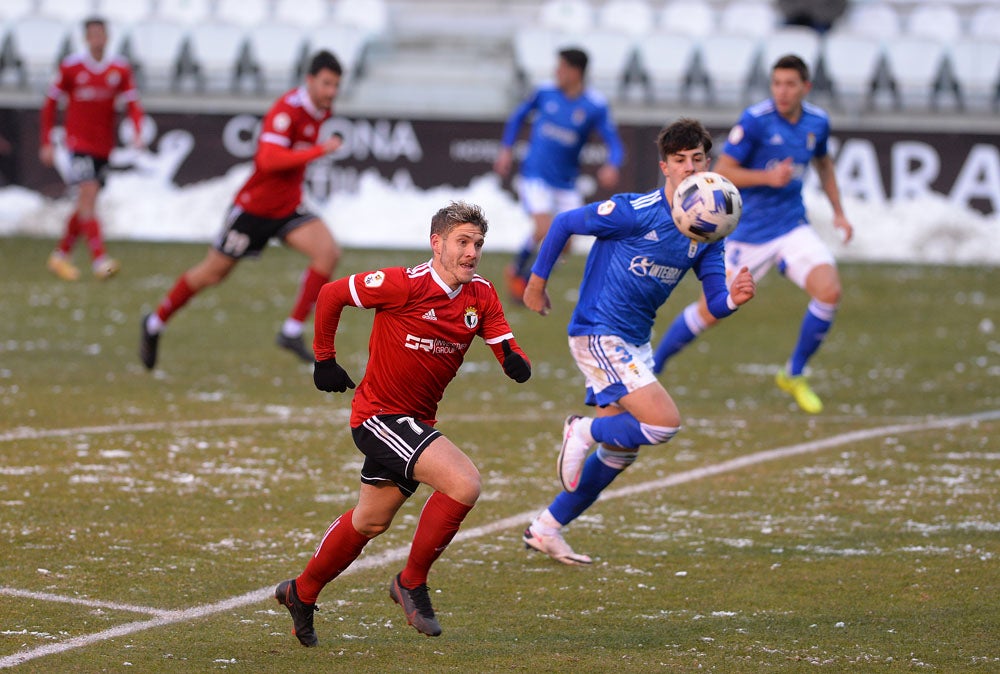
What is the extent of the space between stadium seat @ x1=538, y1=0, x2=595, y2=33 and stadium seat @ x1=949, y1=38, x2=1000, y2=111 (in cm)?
582

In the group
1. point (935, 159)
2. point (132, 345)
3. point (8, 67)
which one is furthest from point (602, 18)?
point (132, 345)

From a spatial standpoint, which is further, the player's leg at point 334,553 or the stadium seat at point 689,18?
the stadium seat at point 689,18

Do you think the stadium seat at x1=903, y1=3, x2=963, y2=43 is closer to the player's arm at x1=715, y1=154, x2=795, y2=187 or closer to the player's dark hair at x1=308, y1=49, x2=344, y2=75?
the player's arm at x1=715, y1=154, x2=795, y2=187

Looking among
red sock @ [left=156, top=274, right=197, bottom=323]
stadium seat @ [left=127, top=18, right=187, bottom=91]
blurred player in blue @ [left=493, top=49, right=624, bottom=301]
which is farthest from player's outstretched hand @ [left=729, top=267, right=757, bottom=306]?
stadium seat @ [left=127, top=18, right=187, bottom=91]

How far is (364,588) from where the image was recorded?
19.0ft

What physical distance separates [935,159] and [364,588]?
1424 cm

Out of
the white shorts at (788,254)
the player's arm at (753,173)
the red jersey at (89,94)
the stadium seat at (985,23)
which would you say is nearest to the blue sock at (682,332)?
the white shorts at (788,254)

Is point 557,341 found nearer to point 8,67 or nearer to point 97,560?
point 97,560

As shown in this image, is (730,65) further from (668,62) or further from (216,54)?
(216,54)

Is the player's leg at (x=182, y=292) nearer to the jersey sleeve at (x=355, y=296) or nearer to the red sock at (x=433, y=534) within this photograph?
the jersey sleeve at (x=355, y=296)

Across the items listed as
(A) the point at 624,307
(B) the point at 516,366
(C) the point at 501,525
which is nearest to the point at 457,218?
(B) the point at 516,366

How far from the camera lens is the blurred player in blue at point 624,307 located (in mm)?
6238

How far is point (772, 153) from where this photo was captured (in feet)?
31.0

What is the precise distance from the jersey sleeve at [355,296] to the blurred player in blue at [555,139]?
335 inches
